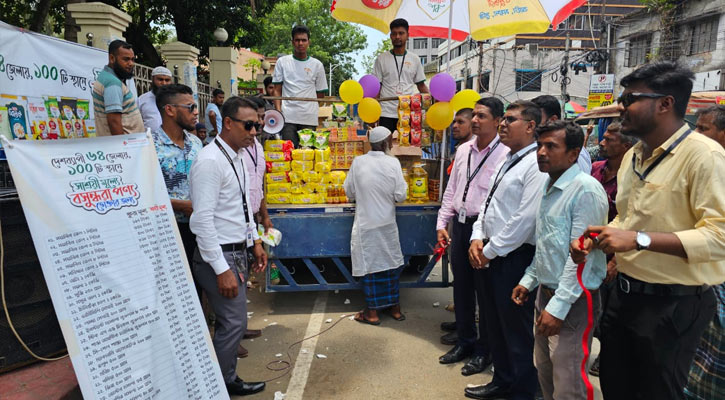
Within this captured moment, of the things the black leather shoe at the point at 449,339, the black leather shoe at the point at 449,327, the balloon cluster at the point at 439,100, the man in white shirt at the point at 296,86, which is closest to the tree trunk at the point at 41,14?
the man in white shirt at the point at 296,86

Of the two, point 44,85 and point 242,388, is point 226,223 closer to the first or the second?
point 242,388

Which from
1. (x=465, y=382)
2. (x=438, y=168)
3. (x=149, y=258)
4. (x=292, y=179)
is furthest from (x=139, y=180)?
(x=438, y=168)

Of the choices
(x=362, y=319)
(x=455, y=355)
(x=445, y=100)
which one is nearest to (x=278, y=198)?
(x=362, y=319)

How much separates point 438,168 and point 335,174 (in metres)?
1.38

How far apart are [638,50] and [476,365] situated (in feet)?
76.9

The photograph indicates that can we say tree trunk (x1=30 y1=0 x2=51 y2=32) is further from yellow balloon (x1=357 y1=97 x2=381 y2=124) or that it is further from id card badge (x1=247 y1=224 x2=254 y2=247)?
id card badge (x1=247 y1=224 x2=254 y2=247)

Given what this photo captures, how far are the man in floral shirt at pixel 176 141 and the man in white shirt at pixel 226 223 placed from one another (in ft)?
1.42

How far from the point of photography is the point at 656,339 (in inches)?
80.5

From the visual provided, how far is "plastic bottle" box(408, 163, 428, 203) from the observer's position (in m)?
5.04

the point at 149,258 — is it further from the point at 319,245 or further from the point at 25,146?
the point at 319,245

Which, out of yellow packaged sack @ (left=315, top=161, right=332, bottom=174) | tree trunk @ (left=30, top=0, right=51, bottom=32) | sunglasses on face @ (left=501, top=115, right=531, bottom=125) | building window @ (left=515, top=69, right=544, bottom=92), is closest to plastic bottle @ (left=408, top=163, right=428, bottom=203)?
yellow packaged sack @ (left=315, top=161, right=332, bottom=174)

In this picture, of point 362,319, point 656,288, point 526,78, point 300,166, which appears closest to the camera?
point 656,288

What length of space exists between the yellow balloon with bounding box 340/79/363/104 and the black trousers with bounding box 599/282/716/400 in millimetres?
3796

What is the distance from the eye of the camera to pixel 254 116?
307 centimetres
